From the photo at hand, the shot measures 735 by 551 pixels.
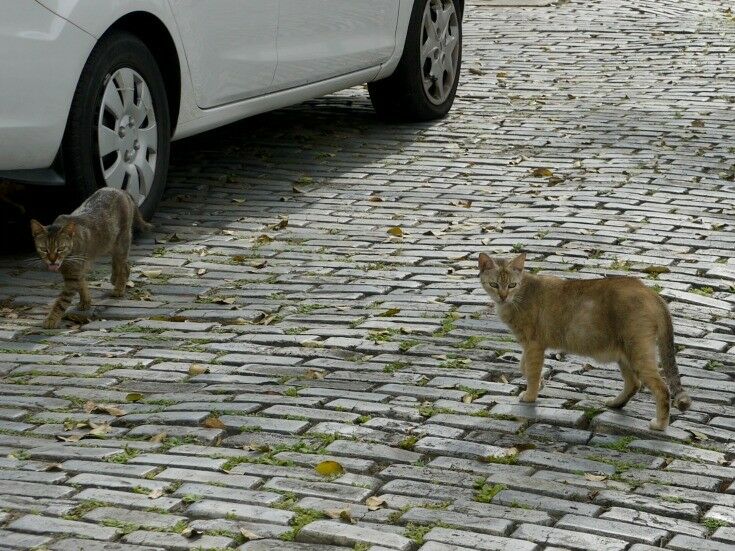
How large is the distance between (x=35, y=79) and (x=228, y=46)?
1.64 metres

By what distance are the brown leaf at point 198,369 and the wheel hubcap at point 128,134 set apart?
1.93 metres

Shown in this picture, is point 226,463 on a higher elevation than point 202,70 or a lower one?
lower

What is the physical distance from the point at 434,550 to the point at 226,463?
3.25 feet

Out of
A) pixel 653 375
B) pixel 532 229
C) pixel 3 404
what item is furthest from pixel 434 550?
pixel 532 229

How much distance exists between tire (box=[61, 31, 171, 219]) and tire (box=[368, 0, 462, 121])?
3.13 m

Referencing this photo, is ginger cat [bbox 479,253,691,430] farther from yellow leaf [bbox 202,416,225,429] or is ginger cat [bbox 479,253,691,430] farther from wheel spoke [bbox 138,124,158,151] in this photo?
wheel spoke [bbox 138,124,158,151]

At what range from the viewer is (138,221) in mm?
7500

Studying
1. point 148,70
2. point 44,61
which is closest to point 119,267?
point 44,61

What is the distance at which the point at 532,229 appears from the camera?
7.84 metres

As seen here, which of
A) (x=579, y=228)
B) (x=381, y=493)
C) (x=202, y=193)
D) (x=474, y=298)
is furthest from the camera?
(x=202, y=193)

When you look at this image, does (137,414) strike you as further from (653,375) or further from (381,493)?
(653,375)

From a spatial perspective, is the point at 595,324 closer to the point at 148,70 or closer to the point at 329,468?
the point at 329,468

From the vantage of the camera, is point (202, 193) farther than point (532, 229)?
Yes

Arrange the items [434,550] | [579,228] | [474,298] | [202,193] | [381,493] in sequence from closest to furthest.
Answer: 1. [434,550]
2. [381,493]
3. [474,298]
4. [579,228]
5. [202,193]
